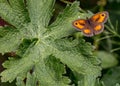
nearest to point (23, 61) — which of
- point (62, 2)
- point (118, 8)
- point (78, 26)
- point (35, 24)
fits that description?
point (35, 24)

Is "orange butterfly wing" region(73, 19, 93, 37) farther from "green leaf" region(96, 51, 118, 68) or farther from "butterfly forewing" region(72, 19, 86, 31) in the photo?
"green leaf" region(96, 51, 118, 68)

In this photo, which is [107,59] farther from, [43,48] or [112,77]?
[43,48]

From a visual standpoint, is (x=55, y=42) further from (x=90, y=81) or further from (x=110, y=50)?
(x=110, y=50)

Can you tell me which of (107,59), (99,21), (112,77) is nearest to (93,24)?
(99,21)

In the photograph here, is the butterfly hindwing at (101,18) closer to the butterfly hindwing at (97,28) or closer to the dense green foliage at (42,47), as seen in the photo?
→ the butterfly hindwing at (97,28)

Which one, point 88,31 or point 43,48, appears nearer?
point 88,31

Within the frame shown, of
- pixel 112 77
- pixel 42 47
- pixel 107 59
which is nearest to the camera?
pixel 42 47

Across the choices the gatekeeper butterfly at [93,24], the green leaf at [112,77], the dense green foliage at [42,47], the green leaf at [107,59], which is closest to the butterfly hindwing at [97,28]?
the gatekeeper butterfly at [93,24]
